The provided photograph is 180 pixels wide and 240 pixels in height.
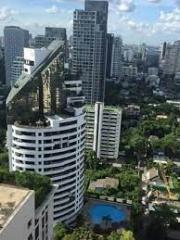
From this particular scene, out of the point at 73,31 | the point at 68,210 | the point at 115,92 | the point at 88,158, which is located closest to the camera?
the point at 68,210

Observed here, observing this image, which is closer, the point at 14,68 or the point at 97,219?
the point at 97,219

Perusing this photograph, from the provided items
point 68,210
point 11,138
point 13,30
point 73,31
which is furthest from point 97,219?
point 13,30

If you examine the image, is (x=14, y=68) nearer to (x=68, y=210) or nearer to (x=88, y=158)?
(x=88, y=158)

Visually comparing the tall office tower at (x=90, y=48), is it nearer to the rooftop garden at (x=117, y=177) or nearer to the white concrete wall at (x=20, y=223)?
the rooftop garden at (x=117, y=177)

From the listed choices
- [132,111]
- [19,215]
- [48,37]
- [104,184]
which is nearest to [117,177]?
[104,184]

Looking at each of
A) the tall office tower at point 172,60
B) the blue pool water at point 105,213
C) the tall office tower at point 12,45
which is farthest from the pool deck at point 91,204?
the tall office tower at point 172,60
